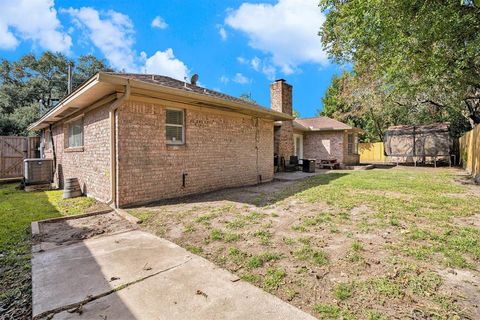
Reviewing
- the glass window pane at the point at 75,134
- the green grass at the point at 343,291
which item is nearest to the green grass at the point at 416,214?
the green grass at the point at 343,291

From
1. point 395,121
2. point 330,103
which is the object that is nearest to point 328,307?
point 395,121

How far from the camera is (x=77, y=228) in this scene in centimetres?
462

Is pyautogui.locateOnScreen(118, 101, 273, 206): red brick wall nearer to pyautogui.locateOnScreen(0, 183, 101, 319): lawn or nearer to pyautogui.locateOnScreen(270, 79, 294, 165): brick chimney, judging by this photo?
pyautogui.locateOnScreen(0, 183, 101, 319): lawn

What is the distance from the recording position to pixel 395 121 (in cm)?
2670

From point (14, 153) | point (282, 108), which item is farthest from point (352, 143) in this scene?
point (14, 153)

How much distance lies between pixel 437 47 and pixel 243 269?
27.5ft

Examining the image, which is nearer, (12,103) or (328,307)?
(328,307)

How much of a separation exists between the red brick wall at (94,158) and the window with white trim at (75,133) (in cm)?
32

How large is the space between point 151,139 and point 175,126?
911 millimetres

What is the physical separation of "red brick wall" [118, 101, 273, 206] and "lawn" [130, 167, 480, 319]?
0.67 metres

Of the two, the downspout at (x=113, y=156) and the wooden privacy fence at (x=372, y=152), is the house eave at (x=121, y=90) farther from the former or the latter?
the wooden privacy fence at (x=372, y=152)

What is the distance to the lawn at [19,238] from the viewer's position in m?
2.42

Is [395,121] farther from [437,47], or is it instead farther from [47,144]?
[47,144]

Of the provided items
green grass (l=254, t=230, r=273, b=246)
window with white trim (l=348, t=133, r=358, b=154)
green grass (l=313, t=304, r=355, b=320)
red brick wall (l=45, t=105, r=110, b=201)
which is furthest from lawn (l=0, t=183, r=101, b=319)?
window with white trim (l=348, t=133, r=358, b=154)
